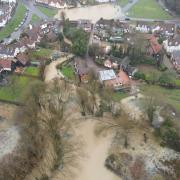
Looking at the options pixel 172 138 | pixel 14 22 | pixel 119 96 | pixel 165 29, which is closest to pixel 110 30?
pixel 165 29

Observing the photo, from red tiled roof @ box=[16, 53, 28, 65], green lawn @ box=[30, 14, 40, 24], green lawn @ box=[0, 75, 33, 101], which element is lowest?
green lawn @ box=[0, 75, 33, 101]

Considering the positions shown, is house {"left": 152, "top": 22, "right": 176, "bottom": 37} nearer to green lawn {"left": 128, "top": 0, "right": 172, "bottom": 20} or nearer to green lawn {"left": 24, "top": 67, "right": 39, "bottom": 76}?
green lawn {"left": 128, "top": 0, "right": 172, "bottom": 20}

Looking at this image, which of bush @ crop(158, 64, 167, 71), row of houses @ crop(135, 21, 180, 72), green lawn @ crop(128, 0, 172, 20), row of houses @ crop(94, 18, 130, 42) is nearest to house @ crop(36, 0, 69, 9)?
row of houses @ crop(94, 18, 130, 42)

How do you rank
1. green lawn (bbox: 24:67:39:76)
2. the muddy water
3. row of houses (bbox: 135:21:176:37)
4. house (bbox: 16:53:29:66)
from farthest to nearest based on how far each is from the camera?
row of houses (bbox: 135:21:176:37)
house (bbox: 16:53:29:66)
green lawn (bbox: 24:67:39:76)
the muddy water

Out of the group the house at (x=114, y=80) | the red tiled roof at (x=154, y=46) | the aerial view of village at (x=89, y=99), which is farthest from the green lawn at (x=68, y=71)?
the red tiled roof at (x=154, y=46)

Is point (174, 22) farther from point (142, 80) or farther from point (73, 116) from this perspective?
point (73, 116)

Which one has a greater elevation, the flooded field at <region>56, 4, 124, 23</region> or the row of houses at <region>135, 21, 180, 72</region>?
the flooded field at <region>56, 4, 124, 23</region>

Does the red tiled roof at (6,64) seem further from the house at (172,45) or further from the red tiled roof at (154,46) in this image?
the house at (172,45)
